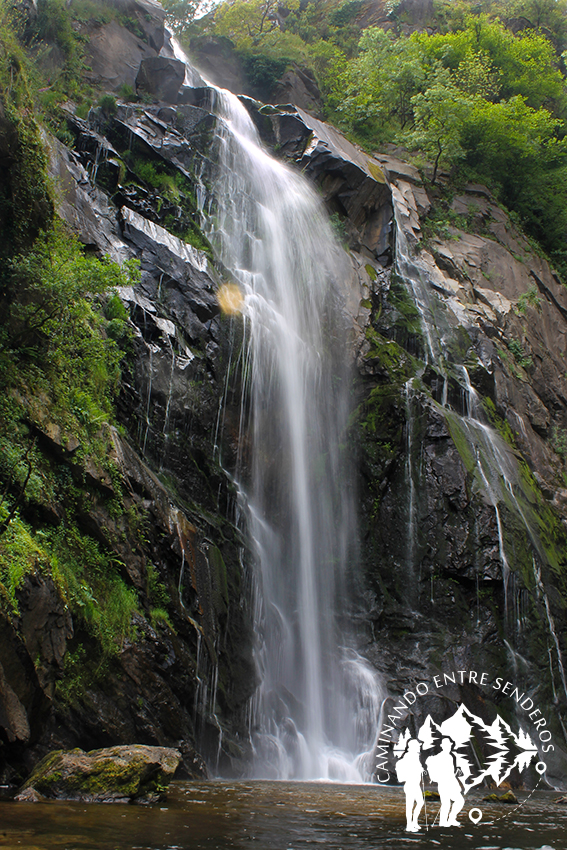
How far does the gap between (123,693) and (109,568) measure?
168cm

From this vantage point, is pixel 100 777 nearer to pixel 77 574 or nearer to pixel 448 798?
pixel 77 574

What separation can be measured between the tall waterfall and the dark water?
12.9 ft

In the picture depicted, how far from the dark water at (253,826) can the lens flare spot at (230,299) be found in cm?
1085

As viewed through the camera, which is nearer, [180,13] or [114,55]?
[114,55]

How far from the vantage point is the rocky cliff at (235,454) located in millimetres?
7883

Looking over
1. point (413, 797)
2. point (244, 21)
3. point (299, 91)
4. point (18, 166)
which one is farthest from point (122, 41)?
point (413, 797)

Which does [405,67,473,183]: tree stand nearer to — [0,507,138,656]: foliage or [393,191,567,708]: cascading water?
[393,191,567,708]: cascading water

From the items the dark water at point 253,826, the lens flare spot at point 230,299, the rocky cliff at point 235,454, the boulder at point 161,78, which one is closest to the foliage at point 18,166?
the rocky cliff at point 235,454

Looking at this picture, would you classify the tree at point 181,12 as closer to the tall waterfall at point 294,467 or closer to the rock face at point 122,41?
the rock face at point 122,41

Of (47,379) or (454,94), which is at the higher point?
(454,94)

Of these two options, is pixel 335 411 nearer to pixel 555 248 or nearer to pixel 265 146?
pixel 265 146

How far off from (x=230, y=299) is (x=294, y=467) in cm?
472

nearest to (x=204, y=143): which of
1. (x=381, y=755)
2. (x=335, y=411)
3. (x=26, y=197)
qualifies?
(x=335, y=411)

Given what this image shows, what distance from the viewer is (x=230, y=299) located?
15.1 metres
